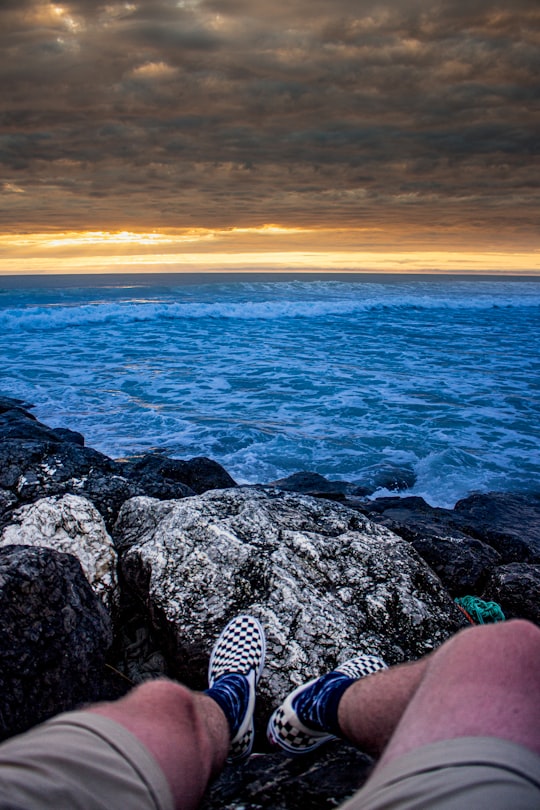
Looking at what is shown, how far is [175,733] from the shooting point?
1.45 meters

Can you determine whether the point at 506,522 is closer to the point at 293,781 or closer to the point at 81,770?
the point at 293,781

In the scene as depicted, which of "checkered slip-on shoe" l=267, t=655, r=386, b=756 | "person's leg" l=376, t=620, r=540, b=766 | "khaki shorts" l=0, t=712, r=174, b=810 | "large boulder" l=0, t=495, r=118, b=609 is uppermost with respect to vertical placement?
"person's leg" l=376, t=620, r=540, b=766

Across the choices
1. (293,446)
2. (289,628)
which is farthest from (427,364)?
(289,628)

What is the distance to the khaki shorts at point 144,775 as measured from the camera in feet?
3.39

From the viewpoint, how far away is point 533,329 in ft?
91.3

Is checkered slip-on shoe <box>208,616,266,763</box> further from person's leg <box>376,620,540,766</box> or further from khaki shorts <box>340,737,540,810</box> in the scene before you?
khaki shorts <box>340,737,540,810</box>

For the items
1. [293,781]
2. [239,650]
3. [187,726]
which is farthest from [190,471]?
[187,726]

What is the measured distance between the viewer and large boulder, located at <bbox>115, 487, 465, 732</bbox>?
113 inches

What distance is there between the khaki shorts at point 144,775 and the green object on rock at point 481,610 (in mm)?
2670

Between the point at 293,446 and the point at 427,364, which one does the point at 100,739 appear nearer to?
the point at 293,446

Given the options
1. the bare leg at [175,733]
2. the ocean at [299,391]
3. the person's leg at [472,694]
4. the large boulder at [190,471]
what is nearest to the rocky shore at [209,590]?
the bare leg at [175,733]

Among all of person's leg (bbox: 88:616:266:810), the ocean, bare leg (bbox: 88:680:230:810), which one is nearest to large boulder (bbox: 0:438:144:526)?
person's leg (bbox: 88:616:266:810)

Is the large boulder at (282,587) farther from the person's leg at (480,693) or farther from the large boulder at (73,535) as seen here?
the person's leg at (480,693)

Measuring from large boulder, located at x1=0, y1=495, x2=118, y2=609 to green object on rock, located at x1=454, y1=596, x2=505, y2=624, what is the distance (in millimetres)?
2337
